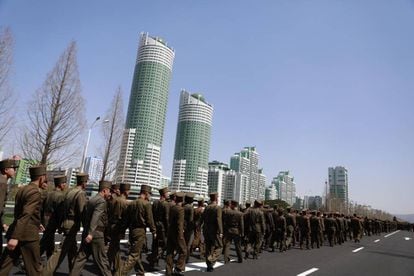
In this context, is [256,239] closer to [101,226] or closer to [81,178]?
[101,226]

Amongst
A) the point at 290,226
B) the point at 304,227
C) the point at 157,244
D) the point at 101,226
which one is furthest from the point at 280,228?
the point at 101,226

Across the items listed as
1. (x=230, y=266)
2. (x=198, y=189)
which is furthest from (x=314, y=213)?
(x=198, y=189)

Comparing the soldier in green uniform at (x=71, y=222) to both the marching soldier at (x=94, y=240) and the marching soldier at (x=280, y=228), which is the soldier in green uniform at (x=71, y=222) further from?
Result: the marching soldier at (x=280, y=228)

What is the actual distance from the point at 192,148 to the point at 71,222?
6037 inches

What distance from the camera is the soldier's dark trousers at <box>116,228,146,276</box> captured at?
6.96m

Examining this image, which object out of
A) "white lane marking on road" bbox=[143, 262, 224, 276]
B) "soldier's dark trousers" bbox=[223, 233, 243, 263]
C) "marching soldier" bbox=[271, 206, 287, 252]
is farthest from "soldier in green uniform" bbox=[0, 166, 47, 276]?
"marching soldier" bbox=[271, 206, 287, 252]

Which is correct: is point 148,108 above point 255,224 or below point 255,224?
above

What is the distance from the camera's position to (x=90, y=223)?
20.6 feet

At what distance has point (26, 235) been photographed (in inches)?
199

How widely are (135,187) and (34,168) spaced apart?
119 m

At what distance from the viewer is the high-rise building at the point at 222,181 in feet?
563

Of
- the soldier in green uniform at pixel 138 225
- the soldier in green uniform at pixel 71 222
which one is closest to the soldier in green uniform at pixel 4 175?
the soldier in green uniform at pixel 71 222

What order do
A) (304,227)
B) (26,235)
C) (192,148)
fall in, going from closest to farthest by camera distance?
(26,235)
(304,227)
(192,148)

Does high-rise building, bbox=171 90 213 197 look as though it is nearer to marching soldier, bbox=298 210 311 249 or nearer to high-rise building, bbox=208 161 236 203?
high-rise building, bbox=208 161 236 203
